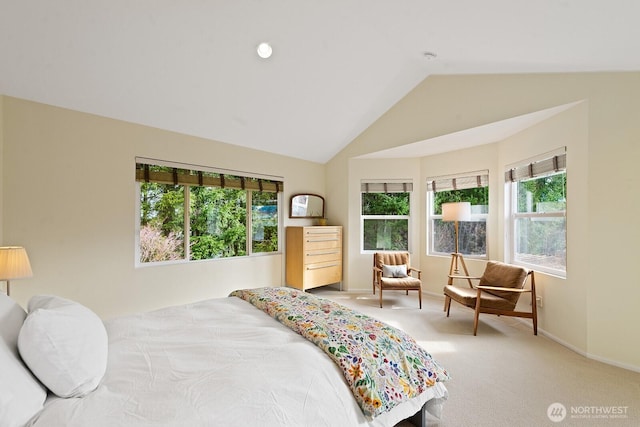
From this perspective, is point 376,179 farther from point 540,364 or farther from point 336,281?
point 540,364

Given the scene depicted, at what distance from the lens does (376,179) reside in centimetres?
524

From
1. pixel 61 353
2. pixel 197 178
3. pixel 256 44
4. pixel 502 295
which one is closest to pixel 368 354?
pixel 61 353

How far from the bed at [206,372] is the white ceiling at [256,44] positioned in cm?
212

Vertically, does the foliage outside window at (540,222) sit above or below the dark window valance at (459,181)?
below

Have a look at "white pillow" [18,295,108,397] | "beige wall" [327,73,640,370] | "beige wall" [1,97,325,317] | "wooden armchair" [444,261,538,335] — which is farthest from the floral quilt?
"beige wall" [1,97,325,317]

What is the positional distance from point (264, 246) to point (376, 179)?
2193 millimetres

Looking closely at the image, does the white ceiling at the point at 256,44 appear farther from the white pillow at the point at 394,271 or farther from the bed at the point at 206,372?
the white pillow at the point at 394,271

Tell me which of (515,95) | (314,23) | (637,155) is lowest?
(637,155)

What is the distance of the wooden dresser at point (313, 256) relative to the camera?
479 cm

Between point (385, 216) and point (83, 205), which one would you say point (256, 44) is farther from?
point (385, 216)

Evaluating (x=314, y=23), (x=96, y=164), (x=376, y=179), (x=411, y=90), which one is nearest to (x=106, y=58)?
(x=96, y=164)

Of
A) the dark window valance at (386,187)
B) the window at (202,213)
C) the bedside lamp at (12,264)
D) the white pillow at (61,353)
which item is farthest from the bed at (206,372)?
the dark window valance at (386,187)

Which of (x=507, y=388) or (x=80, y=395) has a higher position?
(x=80, y=395)

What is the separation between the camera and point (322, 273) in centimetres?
501
